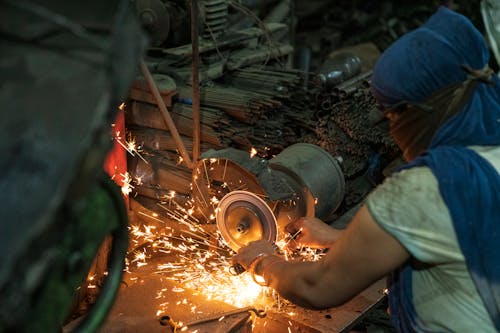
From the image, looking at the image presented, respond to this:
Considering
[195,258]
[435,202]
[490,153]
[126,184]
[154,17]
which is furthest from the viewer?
[154,17]

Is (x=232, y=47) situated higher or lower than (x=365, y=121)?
higher

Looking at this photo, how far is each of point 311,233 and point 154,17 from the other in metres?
2.72

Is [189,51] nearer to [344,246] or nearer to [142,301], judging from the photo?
[142,301]

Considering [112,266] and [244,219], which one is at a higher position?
[112,266]

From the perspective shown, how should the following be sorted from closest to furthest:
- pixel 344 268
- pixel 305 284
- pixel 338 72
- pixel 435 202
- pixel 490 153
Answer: pixel 435 202
pixel 490 153
pixel 344 268
pixel 305 284
pixel 338 72

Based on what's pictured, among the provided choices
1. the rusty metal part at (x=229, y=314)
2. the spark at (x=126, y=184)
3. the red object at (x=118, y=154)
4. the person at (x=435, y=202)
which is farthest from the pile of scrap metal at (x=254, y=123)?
the person at (x=435, y=202)

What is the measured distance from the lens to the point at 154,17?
5273 mm

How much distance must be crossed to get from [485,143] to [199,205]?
97.1 inches

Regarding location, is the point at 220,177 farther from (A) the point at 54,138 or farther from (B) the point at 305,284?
(A) the point at 54,138

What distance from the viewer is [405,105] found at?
2.65 meters

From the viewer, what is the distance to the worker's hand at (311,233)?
356 cm

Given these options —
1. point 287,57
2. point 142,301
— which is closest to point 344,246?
point 142,301

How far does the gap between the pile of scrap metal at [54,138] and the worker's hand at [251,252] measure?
156cm

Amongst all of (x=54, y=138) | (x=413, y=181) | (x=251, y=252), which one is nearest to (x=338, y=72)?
(x=251, y=252)
